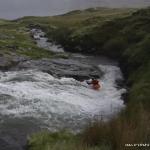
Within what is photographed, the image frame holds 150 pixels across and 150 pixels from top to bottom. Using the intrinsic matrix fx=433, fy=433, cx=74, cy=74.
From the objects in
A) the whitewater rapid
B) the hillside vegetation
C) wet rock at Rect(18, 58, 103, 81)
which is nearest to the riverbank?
the hillside vegetation

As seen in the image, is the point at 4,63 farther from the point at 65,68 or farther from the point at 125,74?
the point at 125,74

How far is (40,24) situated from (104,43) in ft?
131

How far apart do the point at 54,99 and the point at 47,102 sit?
3.54 ft

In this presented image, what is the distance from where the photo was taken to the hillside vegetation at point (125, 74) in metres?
13.5

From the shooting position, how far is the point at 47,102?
971 inches

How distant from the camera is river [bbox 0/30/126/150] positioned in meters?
20.1

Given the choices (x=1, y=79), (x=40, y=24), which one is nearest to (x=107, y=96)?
(x=1, y=79)

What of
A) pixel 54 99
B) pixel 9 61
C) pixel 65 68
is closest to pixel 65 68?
pixel 65 68

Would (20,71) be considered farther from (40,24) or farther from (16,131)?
(40,24)

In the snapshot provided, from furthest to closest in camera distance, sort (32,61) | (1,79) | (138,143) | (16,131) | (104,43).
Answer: (104,43), (32,61), (1,79), (16,131), (138,143)

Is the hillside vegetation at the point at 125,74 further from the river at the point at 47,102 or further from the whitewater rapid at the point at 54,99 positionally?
the whitewater rapid at the point at 54,99

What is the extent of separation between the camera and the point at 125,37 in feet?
161

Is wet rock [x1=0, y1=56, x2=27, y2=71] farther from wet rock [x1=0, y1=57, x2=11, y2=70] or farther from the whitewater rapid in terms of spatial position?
the whitewater rapid

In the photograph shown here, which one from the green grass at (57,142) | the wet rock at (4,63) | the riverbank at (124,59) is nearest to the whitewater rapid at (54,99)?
the riverbank at (124,59)
